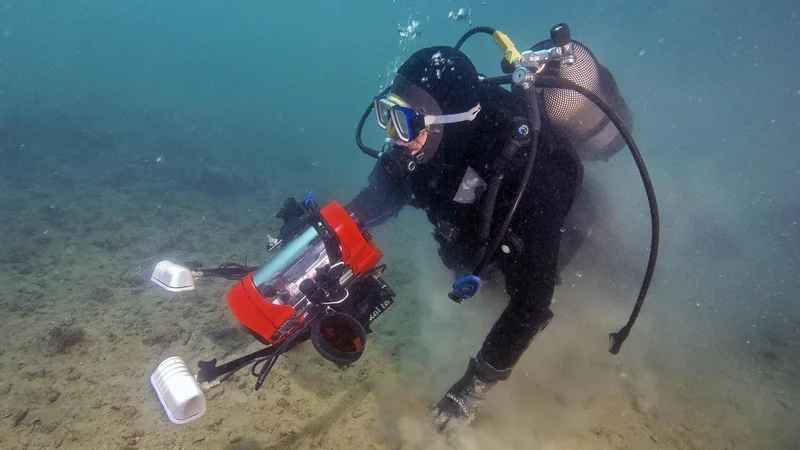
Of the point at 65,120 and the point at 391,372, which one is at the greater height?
the point at 391,372

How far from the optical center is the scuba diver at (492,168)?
2613 millimetres

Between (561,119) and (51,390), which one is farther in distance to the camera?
(51,390)

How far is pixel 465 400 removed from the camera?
3068 mm

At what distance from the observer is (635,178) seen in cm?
959

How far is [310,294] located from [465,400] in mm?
1629

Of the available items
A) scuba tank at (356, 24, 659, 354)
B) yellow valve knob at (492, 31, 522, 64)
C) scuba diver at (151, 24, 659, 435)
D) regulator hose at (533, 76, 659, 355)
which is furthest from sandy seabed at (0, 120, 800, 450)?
yellow valve knob at (492, 31, 522, 64)

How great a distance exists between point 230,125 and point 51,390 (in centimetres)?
2671

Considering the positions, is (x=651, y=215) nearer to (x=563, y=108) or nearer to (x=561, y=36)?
(x=563, y=108)

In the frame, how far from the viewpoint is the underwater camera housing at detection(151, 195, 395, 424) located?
2.29 metres

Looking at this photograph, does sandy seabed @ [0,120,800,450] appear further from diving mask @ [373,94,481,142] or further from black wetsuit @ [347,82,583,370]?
diving mask @ [373,94,481,142]

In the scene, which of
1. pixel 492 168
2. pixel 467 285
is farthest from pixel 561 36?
pixel 467 285

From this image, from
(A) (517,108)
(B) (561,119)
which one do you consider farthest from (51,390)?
(B) (561,119)

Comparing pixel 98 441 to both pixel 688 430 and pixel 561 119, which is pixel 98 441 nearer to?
pixel 561 119

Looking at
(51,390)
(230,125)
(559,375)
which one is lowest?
(230,125)
